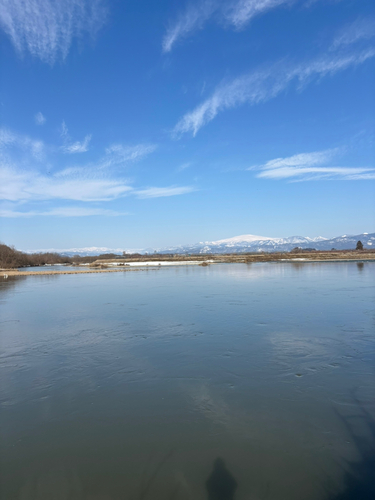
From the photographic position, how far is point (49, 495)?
3686 millimetres

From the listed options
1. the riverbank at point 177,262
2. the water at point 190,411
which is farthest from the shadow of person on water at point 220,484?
the riverbank at point 177,262

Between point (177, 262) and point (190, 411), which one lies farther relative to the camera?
point (177, 262)

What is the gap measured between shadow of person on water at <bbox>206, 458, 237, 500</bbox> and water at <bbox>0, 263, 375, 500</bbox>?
0.01m

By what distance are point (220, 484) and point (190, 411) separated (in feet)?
4.89

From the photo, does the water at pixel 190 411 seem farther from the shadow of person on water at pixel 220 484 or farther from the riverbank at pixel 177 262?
the riverbank at pixel 177 262

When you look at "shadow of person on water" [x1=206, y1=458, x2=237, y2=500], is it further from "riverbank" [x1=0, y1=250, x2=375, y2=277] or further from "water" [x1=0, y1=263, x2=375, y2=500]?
"riverbank" [x1=0, y1=250, x2=375, y2=277]

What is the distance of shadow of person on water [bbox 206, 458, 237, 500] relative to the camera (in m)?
3.58

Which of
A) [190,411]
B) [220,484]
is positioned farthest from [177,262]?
[220,484]

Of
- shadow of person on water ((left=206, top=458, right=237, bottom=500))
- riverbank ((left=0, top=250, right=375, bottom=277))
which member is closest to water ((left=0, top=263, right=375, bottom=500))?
shadow of person on water ((left=206, top=458, right=237, bottom=500))

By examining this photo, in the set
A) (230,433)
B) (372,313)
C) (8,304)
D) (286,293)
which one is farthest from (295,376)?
(8,304)

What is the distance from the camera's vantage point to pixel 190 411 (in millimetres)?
5199

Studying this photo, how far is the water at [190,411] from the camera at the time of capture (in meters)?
3.82

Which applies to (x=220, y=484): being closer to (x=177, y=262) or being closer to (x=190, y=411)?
(x=190, y=411)

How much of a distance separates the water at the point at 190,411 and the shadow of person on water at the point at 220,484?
0.5 inches
